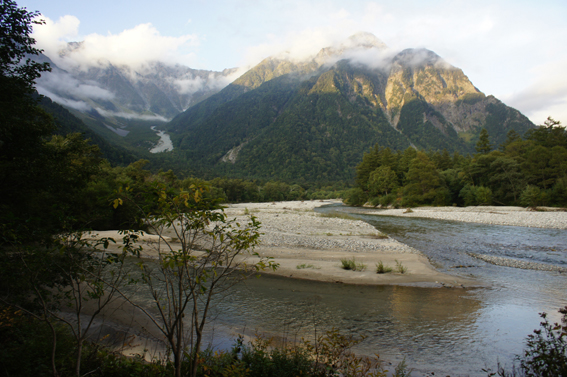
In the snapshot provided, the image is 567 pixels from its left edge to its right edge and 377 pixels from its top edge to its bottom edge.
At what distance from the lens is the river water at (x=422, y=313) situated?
6.92m

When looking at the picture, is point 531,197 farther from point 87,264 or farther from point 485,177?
point 87,264

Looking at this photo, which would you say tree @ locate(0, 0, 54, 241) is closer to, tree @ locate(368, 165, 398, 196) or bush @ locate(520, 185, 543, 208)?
bush @ locate(520, 185, 543, 208)

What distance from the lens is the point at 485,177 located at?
55.4 metres

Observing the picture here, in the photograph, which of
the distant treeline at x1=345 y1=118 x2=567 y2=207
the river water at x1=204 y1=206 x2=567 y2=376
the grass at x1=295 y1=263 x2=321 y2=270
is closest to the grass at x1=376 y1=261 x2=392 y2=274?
the river water at x1=204 y1=206 x2=567 y2=376

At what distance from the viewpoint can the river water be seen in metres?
6.92

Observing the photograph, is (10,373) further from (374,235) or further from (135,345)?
(374,235)

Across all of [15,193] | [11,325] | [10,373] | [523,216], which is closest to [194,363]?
[10,373]

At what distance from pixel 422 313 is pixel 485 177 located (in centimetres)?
5939

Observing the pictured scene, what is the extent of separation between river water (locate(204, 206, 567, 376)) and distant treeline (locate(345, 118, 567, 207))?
148ft

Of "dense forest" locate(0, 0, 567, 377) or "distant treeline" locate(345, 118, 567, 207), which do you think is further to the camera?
"distant treeline" locate(345, 118, 567, 207)

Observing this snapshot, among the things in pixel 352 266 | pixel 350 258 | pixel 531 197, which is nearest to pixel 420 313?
pixel 352 266

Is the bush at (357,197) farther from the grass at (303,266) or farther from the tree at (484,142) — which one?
the grass at (303,266)

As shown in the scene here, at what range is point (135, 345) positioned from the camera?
267 inches

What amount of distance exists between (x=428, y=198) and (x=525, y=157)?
19705 mm
